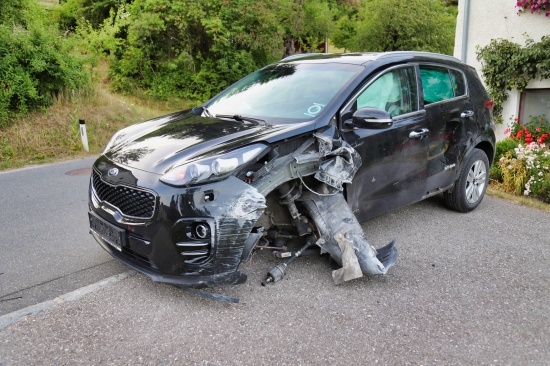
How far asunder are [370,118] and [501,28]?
738 centimetres

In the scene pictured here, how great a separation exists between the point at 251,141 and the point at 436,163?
93.1 inches

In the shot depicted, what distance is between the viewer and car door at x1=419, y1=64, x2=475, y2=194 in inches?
188

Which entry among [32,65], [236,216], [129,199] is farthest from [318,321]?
[32,65]

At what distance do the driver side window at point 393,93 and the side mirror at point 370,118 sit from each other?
0.22 meters

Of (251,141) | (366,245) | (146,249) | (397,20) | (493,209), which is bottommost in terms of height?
(493,209)

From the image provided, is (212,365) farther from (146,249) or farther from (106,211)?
(106,211)

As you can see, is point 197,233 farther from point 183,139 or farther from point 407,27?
point 407,27

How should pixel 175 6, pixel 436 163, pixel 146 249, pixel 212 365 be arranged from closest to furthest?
pixel 212 365
pixel 146 249
pixel 436 163
pixel 175 6

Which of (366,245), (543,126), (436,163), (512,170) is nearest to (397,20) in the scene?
(543,126)

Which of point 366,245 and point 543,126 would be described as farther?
point 543,126

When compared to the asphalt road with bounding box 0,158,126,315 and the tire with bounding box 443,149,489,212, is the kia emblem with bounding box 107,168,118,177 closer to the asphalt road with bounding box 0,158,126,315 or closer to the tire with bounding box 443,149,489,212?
the asphalt road with bounding box 0,158,126,315

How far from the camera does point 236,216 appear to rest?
315 cm

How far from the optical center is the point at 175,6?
56.1 ft

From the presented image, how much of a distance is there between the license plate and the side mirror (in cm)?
206
